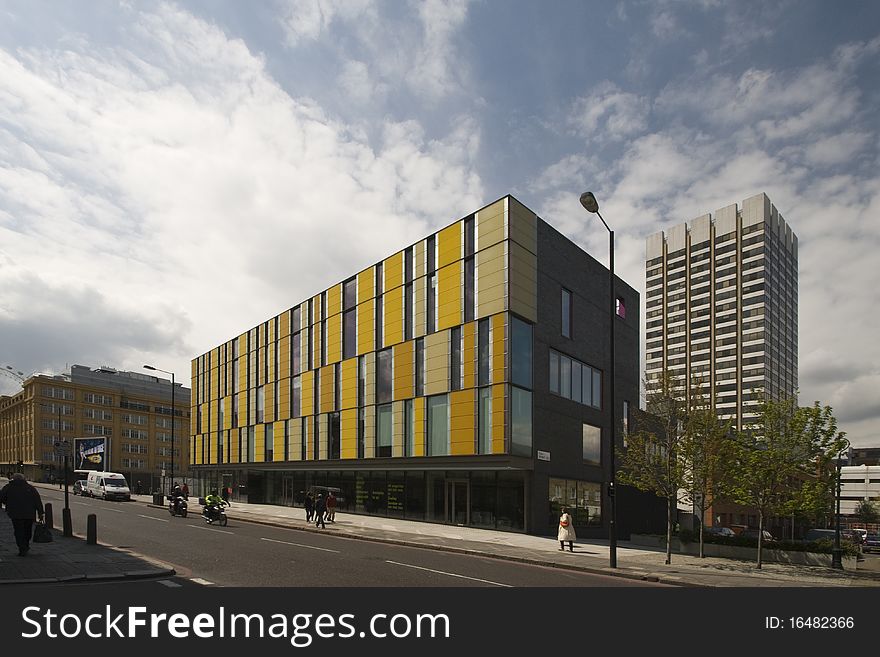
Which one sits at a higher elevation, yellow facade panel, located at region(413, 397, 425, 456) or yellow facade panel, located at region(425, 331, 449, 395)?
yellow facade panel, located at region(425, 331, 449, 395)

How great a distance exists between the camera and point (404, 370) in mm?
39219

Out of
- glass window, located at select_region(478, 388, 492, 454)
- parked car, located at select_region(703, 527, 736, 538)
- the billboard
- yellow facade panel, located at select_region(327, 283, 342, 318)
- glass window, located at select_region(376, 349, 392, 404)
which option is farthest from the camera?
the billboard

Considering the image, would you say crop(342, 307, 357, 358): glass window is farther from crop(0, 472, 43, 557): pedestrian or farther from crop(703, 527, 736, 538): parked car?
crop(0, 472, 43, 557): pedestrian

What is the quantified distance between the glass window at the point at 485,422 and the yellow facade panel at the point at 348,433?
1223 cm

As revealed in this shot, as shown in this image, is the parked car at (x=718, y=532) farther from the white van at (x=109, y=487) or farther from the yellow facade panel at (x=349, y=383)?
the white van at (x=109, y=487)

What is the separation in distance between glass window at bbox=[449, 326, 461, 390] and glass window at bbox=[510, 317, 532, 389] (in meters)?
3.52

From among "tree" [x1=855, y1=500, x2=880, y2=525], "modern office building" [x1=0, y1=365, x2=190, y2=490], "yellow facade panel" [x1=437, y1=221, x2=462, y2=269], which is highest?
"yellow facade panel" [x1=437, y1=221, x2=462, y2=269]

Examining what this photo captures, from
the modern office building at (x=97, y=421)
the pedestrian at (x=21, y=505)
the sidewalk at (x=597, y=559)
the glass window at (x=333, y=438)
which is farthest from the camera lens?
the modern office building at (x=97, y=421)

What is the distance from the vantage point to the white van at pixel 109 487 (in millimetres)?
56062

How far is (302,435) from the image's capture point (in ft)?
162

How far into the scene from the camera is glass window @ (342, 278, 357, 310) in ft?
149

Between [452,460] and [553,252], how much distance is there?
1221cm

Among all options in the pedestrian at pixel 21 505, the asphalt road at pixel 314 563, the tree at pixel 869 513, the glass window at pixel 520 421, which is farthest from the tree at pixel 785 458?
the tree at pixel 869 513

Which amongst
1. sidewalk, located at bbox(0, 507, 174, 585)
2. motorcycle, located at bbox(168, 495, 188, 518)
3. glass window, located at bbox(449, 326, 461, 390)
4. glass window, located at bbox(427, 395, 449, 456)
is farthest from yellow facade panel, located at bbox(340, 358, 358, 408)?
sidewalk, located at bbox(0, 507, 174, 585)
